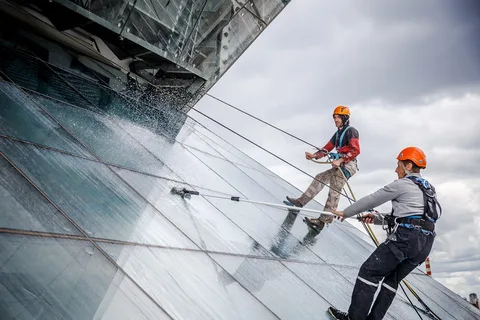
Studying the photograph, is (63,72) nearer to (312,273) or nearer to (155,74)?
(155,74)

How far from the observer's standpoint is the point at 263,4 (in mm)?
12391

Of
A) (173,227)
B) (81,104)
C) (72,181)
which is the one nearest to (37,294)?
(72,181)

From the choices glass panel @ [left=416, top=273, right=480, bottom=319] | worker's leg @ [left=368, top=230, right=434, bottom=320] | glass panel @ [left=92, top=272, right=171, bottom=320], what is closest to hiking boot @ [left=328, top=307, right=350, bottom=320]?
worker's leg @ [left=368, top=230, right=434, bottom=320]

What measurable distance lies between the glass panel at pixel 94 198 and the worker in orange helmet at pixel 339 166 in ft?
13.9

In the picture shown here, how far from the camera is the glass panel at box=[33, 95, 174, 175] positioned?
4.76 meters

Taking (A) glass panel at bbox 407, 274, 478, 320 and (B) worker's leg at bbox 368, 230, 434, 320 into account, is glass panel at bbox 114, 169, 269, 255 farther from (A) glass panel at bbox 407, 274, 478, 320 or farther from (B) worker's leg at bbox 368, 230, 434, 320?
(A) glass panel at bbox 407, 274, 478, 320

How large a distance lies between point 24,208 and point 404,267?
3940 millimetres

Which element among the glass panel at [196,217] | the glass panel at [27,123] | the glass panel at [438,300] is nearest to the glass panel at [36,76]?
the glass panel at [27,123]

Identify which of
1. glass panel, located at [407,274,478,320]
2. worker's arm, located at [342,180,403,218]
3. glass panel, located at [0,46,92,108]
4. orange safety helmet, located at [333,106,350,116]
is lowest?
glass panel, located at [407,274,478,320]

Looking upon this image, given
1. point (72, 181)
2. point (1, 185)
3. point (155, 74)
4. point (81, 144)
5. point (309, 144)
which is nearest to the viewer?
point (1, 185)

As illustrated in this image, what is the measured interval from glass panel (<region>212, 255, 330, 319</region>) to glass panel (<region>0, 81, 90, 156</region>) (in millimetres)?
2126

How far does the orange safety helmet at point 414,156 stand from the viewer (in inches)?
181

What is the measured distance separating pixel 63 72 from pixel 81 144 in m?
3.43

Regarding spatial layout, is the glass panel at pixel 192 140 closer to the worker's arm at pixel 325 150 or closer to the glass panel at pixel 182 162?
the glass panel at pixel 182 162
